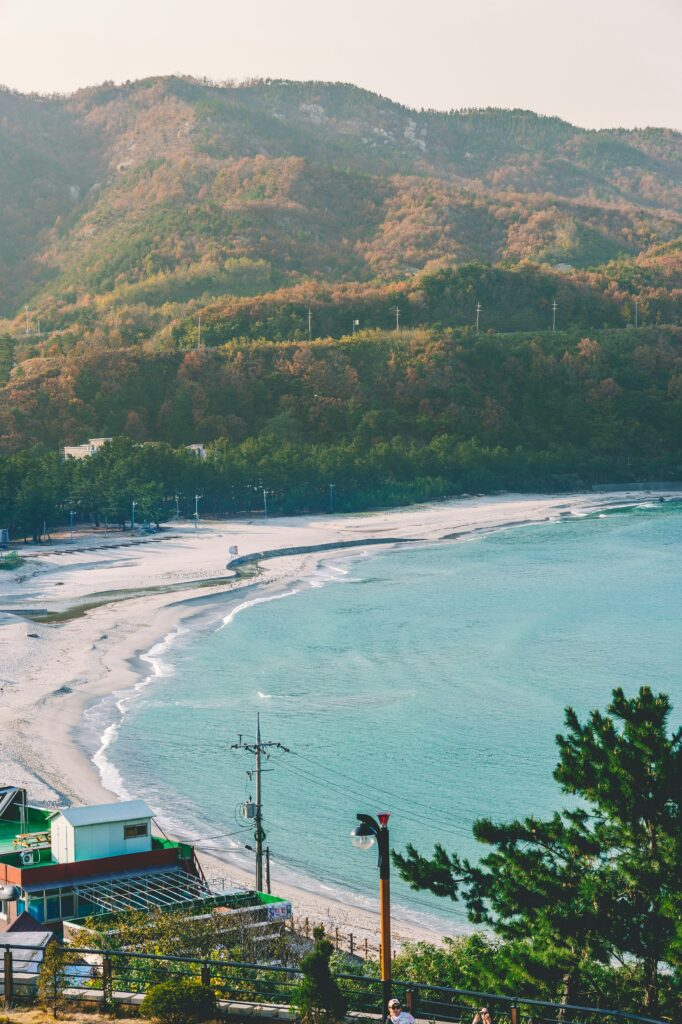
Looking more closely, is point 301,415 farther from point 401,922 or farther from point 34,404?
point 401,922

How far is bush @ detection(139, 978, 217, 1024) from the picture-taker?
13.6m

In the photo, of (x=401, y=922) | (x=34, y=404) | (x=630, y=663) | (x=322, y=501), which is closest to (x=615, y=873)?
(x=401, y=922)

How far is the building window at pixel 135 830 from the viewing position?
23312 mm

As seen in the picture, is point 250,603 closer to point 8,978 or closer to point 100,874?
point 100,874

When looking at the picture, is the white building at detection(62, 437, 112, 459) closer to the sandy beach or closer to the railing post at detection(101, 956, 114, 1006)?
the sandy beach

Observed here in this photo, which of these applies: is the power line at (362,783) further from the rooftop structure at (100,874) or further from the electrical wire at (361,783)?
the rooftop structure at (100,874)

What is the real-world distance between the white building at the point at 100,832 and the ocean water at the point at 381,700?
558 cm

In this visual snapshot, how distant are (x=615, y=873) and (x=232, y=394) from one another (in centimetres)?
11799

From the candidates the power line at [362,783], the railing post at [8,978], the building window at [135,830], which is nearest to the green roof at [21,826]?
the building window at [135,830]

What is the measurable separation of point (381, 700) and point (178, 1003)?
29.5 metres

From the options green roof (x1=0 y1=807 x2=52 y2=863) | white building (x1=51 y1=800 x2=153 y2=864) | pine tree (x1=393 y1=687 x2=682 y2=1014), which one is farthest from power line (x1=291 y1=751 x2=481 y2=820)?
pine tree (x1=393 y1=687 x2=682 y2=1014)

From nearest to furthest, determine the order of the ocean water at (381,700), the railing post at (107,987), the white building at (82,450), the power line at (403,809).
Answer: the railing post at (107,987)
the power line at (403,809)
the ocean water at (381,700)
the white building at (82,450)

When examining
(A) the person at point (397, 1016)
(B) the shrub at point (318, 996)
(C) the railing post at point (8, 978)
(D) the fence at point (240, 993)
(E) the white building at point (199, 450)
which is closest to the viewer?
(A) the person at point (397, 1016)

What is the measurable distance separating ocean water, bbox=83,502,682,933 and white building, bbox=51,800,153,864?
558 centimetres
